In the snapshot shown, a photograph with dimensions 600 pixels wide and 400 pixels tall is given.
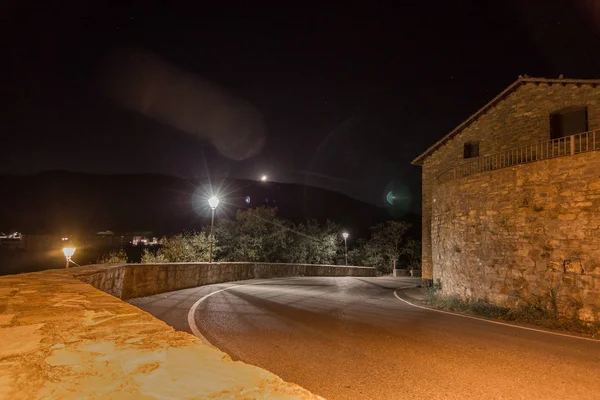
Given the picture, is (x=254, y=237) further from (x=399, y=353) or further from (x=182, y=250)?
(x=399, y=353)

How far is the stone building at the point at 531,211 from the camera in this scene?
406 inches

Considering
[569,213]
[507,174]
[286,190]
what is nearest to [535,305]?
[569,213]

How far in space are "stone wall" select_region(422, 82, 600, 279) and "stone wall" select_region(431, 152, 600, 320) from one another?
4.52 metres

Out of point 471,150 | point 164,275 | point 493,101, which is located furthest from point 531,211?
point 164,275

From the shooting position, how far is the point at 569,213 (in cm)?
1074

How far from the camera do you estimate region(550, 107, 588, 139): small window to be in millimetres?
18375

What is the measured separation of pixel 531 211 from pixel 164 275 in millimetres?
13222

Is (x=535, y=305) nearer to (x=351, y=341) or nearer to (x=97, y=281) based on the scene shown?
(x=351, y=341)

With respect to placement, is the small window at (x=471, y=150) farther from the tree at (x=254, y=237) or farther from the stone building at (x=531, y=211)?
the tree at (x=254, y=237)

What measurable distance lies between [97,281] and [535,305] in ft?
39.8

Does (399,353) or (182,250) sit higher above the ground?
(182,250)

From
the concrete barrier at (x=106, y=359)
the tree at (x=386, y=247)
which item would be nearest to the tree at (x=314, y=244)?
the tree at (x=386, y=247)

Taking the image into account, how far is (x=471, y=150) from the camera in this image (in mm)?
23469

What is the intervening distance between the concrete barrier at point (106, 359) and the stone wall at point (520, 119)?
56.0ft
